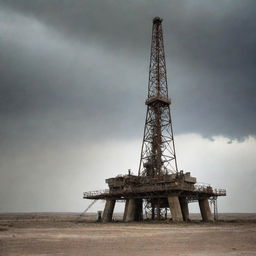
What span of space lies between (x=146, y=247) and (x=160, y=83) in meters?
42.0

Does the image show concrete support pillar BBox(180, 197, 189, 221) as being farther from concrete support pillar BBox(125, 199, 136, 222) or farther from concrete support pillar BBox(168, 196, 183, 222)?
concrete support pillar BBox(125, 199, 136, 222)

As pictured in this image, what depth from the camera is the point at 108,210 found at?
53.6 metres

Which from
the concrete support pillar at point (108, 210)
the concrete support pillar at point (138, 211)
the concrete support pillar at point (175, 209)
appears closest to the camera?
the concrete support pillar at point (175, 209)

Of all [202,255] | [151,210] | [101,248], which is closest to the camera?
[202,255]

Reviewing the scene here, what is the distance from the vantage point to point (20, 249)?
15.8 metres

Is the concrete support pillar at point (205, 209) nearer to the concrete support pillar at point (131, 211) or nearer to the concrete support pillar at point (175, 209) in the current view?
the concrete support pillar at point (175, 209)

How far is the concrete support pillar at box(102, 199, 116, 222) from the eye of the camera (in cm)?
5334

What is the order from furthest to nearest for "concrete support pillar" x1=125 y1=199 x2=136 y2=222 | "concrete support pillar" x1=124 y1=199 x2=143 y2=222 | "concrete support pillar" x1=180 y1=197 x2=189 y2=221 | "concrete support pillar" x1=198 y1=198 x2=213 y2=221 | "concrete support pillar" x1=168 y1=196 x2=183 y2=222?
"concrete support pillar" x1=198 y1=198 x2=213 y2=221 < "concrete support pillar" x1=180 y1=197 x2=189 y2=221 < "concrete support pillar" x1=124 y1=199 x2=143 y2=222 < "concrete support pillar" x1=125 y1=199 x2=136 y2=222 < "concrete support pillar" x1=168 y1=196 x2=183 y2=222

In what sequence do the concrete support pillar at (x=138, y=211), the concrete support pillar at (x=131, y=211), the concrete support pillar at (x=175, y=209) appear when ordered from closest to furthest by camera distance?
the concrete support pillar at (x=175, y=209)
the concrete support pillar at (x=131, y=211)
the concrete support pillar at (x=138, y=211)

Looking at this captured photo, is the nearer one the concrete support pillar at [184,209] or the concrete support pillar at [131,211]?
the concrete support pillar at [131,211]

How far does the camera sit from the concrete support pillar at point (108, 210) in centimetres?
5334

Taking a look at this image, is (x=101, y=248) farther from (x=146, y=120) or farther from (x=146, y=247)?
(x=146, y=120)

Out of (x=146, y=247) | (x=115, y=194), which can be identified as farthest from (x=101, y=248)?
(x=115, y=194)

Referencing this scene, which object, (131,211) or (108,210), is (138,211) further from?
(108,210)
